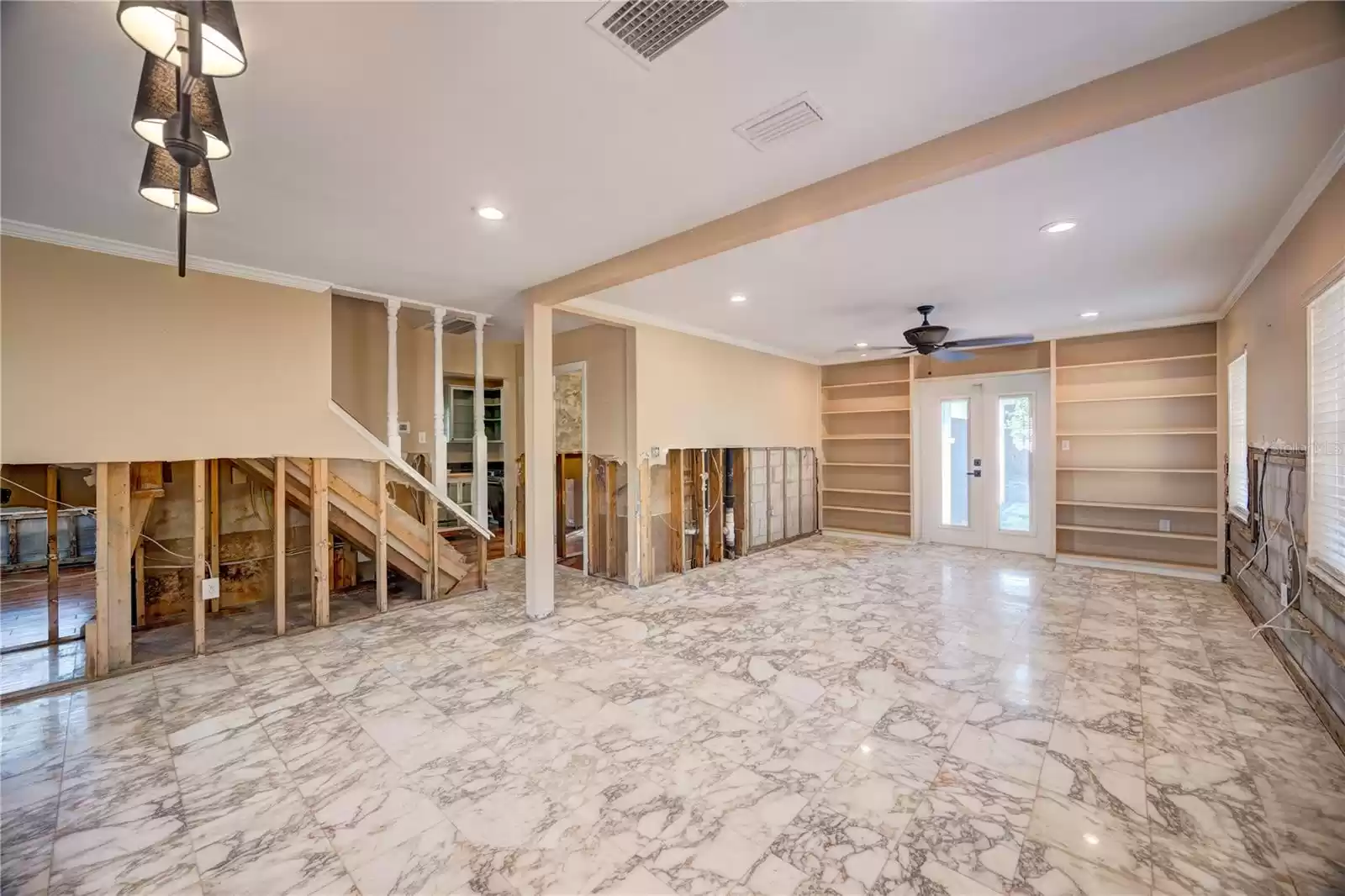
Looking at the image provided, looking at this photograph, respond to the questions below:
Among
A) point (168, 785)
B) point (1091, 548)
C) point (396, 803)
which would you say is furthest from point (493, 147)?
point (1091, 548)

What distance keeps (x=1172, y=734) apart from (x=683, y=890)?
2.50 m

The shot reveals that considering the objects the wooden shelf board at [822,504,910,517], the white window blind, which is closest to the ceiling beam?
the white window blind

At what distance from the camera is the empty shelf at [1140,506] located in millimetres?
5419

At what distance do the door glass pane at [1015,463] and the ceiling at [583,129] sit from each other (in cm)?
309

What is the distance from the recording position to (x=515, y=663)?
3.41 m

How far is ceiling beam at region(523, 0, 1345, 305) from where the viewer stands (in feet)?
5.13

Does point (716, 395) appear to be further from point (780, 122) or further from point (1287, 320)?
point (1287, 320)

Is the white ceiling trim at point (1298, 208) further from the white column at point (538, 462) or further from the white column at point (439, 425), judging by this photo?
the white column at point (439, 425)

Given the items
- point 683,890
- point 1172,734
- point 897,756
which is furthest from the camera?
point 1172,734

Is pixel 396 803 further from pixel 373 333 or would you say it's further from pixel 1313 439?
pixel 1313 439

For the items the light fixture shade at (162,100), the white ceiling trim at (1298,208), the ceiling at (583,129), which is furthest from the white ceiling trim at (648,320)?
the white ceiling trim at (1298,208)

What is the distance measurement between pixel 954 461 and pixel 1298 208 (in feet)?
15.0

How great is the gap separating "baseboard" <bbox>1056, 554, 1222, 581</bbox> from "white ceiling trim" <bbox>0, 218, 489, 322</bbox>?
7.65 metres

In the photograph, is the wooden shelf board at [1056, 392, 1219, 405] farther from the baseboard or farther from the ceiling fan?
the ceiling fan
